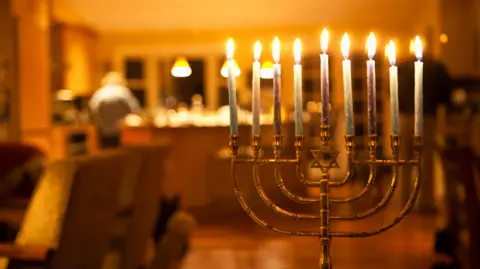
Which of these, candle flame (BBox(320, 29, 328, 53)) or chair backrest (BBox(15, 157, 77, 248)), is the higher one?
candle flame (BBox(320, 29, 328, 53))

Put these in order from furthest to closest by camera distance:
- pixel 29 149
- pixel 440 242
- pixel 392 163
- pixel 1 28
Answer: pixel 1 28 → pixel 29 149 → pixel 440 242 → pixel 392 163

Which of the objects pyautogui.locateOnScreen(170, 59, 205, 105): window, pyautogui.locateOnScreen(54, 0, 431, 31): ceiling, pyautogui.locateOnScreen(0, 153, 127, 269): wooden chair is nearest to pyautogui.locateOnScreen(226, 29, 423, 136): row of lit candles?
pyautogui.locateOnScreen(0, 153, 127, 269): wooden chair

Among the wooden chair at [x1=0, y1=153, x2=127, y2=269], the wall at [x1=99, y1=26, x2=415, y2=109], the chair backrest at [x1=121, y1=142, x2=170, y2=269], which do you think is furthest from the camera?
the wall at [x1=99, y1=26, x2=415, y2=109]

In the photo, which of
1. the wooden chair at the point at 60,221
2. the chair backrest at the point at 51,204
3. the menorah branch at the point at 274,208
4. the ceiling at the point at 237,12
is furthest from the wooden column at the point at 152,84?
the menorah branch at the point at 274,208

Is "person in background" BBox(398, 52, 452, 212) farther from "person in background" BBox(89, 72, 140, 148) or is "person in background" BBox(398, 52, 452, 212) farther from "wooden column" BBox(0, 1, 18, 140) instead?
"wooden column" BBox(0, 1, 18, 140)

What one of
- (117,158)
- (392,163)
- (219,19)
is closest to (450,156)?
(117,158)

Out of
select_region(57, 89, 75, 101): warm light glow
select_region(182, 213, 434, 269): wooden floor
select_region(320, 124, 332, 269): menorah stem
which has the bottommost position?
select_region(182, 213, 434, 269): wooden floor

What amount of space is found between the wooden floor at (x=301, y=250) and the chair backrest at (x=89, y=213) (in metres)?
1.90

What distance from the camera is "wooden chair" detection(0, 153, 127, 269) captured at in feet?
6.20

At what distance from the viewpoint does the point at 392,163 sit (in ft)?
3.31

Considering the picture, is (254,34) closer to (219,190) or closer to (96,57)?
(96,57)

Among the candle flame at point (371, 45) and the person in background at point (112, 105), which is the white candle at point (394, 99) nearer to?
the candle flame at point (371, 45)

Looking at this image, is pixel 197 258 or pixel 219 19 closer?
pixel 197 258

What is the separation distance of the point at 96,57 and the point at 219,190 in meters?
4.10
